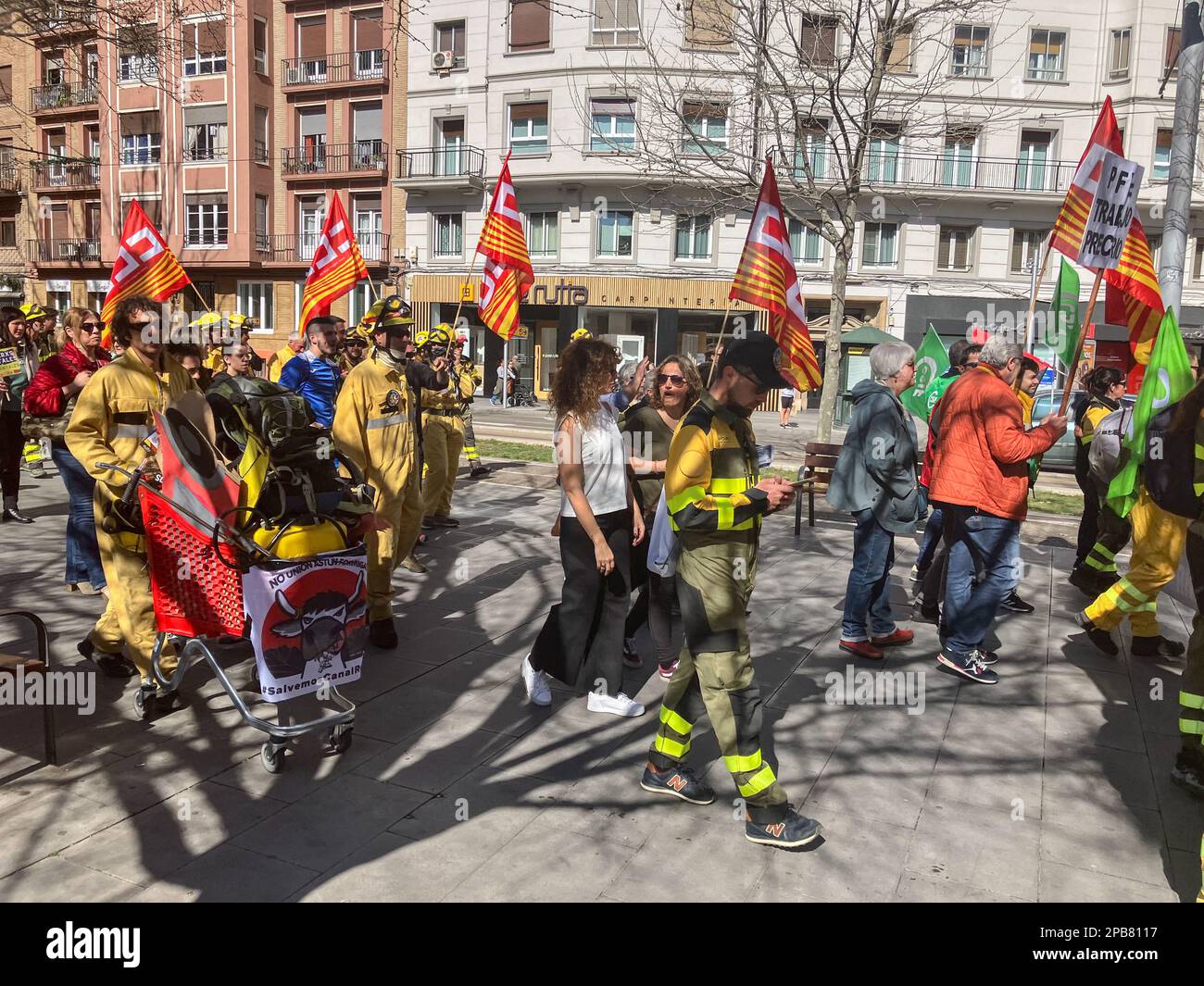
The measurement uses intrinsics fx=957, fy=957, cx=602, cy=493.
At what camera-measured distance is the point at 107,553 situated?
15.5 ft

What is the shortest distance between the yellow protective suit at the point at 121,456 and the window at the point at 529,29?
29864 mm

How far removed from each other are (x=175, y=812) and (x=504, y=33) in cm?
3305

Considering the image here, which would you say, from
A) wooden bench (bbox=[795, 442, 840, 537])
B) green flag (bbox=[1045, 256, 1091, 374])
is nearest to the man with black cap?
green flag (bbox=[1045, 256, 1091, 374])

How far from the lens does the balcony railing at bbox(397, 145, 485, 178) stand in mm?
33250

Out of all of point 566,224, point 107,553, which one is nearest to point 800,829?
point 107,553

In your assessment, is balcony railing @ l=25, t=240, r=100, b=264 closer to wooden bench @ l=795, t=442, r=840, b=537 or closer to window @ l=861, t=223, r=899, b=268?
window @ l=861, t=223, r=899, b=268

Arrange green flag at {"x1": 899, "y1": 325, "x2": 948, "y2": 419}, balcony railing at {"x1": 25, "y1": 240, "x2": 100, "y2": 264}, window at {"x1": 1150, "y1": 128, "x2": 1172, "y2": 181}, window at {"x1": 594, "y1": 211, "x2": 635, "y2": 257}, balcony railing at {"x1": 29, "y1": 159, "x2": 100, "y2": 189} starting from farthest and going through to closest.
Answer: balcony railing at {"x1": 25, "y1": 240, "x2": 100, "y2": 264} → balcony railing at {"x1": 29, "y1": 159, "x2": 100, "y2": 189} → window at {"x1": 594, "y1": 211, "x2": 635, "y2": 257} → window at {"x1": 1150, "y1": 128, "x2": 1172, "y2": 181} → green flag at {"x1": 899, "y1": 325, "x2": 948, "y2": 419}

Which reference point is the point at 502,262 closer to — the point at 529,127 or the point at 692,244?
the point at 692,244

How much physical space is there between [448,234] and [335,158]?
628 centimetres

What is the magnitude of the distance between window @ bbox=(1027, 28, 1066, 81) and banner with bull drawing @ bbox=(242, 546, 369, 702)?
33034 millimetres

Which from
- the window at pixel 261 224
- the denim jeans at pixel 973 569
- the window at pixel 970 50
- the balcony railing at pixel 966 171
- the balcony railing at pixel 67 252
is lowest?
the denim jeans at pixel 973 569

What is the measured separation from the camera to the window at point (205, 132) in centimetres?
3784

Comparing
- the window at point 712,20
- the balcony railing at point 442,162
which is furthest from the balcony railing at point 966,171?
the window at point 712,20

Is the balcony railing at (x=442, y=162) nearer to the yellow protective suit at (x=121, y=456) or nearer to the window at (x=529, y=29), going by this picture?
the window at (x=529, y=29)
